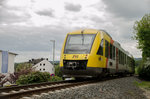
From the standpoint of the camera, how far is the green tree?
2614 centimetres

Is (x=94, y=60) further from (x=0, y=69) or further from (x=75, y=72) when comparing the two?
(x=0, y=69)

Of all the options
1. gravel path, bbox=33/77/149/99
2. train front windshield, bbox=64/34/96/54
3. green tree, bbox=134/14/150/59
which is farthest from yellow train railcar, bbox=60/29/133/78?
green tree, bbox=134/14/150/59

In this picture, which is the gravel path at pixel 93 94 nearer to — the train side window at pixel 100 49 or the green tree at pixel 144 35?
the train side window at pixel 100 49

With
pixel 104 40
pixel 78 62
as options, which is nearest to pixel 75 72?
pixel 78 62

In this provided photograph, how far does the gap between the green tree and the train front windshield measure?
16.3 metres

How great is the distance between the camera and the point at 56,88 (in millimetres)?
7758

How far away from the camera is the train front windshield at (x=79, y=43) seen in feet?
36.6

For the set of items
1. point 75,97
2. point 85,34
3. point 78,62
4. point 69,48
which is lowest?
point 75,97

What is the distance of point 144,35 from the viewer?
88.3 ft

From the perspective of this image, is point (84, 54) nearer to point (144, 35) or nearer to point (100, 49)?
point (100, 49)

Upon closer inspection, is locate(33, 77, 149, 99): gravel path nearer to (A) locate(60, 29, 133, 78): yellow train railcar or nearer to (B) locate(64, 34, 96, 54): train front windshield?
(A) locate(60, 29, 133, 78): yellow train railcar

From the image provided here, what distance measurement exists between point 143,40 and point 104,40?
16.5 m

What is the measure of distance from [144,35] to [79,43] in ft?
59.5

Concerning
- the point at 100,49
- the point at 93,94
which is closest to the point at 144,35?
the point at 100,49
